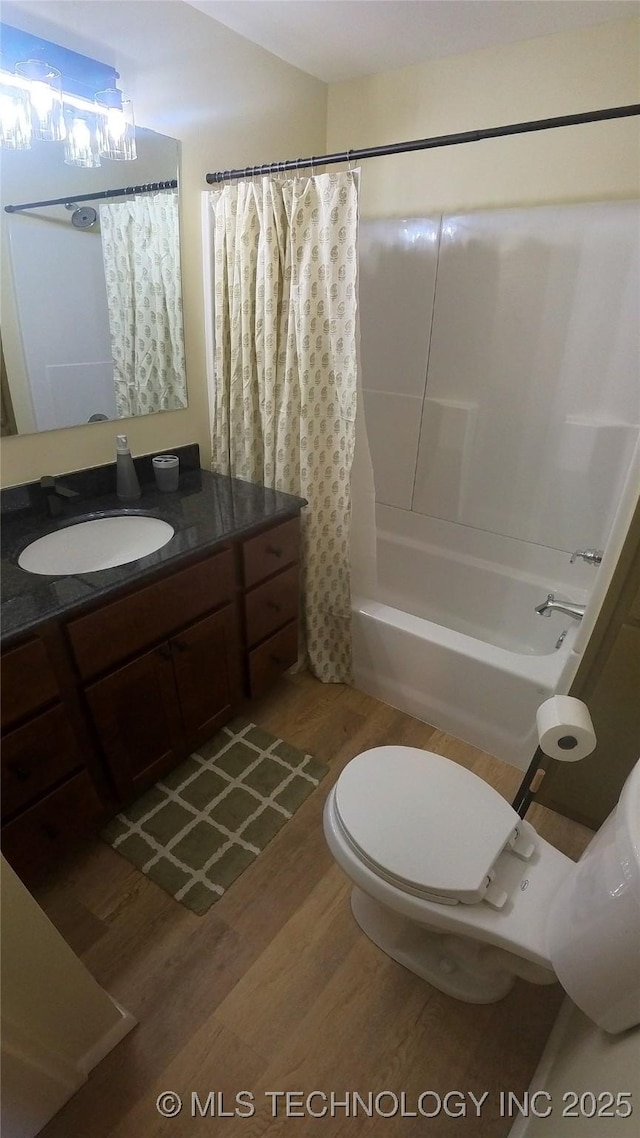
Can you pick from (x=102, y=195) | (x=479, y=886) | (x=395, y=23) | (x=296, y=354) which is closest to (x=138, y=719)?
(x=479, y=886)

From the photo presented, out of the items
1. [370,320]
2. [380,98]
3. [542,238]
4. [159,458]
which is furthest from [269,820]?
[380,98]

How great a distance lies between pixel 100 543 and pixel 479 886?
132 cm

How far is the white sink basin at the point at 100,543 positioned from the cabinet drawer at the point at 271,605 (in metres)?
0.35

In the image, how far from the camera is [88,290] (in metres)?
1.50

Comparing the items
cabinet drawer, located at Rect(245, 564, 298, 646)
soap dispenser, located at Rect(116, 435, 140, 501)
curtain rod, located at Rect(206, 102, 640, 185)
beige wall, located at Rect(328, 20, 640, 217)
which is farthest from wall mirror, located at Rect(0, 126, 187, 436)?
beige wall, located at Rect(328, 20, 640, 217)

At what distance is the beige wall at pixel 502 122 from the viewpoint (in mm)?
1570

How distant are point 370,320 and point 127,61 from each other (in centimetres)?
117

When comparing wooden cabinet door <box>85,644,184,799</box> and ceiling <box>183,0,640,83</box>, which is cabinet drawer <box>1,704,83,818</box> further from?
ceiling <box>183,0,640,83</box>

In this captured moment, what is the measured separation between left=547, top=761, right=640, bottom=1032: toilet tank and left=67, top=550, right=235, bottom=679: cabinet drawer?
1.08 metres

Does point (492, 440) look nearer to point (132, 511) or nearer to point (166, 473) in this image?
point (166, 473)

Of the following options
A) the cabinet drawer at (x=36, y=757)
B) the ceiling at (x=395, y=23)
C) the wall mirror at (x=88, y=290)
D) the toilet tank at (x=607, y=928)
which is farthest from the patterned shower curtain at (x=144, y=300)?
the toilet tank at (x=607, y=928)

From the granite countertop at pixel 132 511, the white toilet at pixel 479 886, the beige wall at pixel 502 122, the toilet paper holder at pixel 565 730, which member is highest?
the beige wall at pixel 502 122

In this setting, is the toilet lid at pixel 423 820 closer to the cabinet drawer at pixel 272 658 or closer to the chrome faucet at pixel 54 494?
the cabinet drawer at pixel 272 658

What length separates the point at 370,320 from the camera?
7.41 feet
